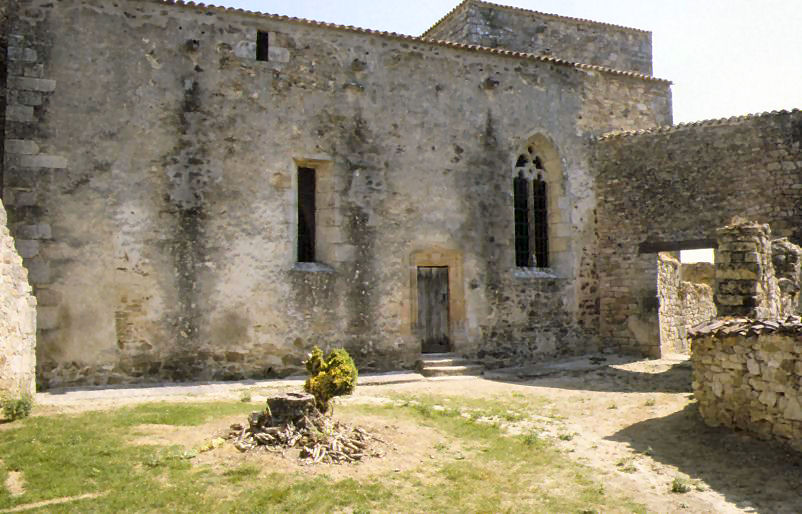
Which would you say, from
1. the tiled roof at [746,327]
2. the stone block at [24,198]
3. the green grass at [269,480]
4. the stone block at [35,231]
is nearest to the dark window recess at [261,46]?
the stone block at [24,198]

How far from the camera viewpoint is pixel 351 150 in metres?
12.1

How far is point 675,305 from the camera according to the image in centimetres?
1533

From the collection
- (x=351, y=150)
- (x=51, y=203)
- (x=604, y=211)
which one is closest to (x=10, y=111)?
(x=51, y=203)

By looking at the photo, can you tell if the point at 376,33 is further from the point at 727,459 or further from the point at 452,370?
the point at 727,459

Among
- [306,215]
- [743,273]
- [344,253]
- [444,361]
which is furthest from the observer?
[444,361]

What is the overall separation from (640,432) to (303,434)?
4082 millimetres

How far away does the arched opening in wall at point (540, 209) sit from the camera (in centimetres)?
1412

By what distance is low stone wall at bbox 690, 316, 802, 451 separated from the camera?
6.20 meters

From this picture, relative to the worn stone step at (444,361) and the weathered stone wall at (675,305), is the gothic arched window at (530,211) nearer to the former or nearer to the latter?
the weathered stone wall at (675,305)

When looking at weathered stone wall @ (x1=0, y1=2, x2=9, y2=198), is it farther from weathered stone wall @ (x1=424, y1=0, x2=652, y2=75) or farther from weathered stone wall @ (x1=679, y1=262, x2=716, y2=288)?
weathered stone wall @ (x1=679, y1=262, x2=716, y2=288)

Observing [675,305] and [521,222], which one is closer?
[521,222]

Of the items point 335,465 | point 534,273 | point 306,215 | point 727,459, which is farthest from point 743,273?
point 306,215

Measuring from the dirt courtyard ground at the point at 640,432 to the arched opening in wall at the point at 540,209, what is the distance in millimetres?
3028

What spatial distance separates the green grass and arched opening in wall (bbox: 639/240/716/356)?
23.4ft
